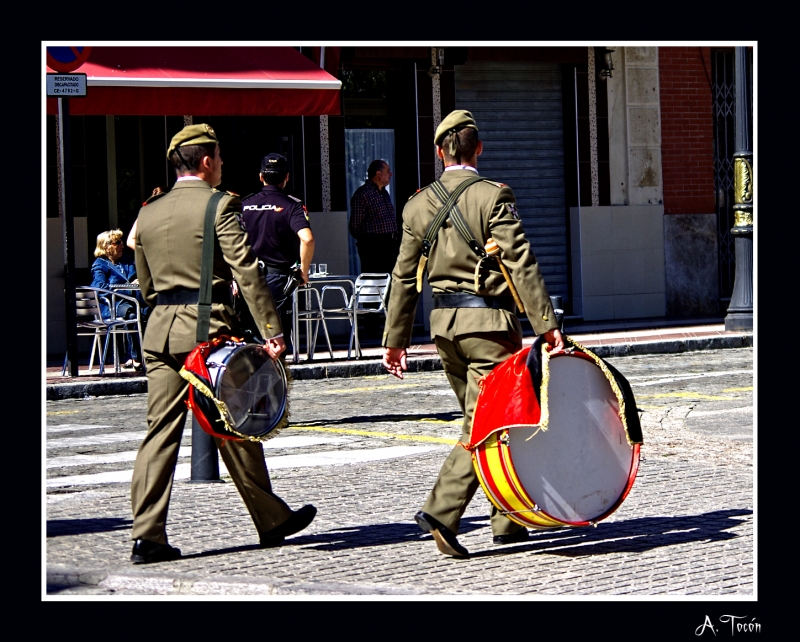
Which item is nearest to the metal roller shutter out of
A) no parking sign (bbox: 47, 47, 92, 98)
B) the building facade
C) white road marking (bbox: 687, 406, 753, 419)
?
the building facade

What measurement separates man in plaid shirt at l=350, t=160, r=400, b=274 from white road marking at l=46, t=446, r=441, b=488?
7701 mm

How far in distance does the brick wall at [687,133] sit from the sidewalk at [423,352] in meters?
2.40

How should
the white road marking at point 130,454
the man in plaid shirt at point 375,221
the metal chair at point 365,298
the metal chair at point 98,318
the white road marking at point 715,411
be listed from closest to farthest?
the white road marking at point 130,454 < the white road marking at point 715,411 < the metal chair at point 98,318 < the metal chair at point 365,298 < the man in plaid shirt at point 375,221

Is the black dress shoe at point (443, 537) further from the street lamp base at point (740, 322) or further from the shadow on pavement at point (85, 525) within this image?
the street lamp base at point (740, 322)

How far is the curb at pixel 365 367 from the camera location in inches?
527

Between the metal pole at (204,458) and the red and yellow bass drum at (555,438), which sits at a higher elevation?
the red and yellow bass drum at (555,438)

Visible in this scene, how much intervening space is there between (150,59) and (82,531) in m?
9.04

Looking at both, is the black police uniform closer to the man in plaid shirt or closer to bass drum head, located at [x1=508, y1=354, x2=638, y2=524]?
bass drum head, located at [x1=508, y1=354, x2=638, y2=524]

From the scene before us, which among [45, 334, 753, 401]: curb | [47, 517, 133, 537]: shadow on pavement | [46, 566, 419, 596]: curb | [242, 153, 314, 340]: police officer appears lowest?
[46, 566, 419, 596]: curb

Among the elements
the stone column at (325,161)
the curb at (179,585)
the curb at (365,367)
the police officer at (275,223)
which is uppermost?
the stone column at (325,161)

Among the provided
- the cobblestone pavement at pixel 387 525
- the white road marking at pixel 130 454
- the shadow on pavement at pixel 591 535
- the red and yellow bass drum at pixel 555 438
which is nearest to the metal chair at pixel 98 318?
the cobblestone pavement at pixel 387 525

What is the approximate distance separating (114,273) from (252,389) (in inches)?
345

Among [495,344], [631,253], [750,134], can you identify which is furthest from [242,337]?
[631,253]

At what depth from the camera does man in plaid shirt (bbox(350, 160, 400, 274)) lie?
670 inches
